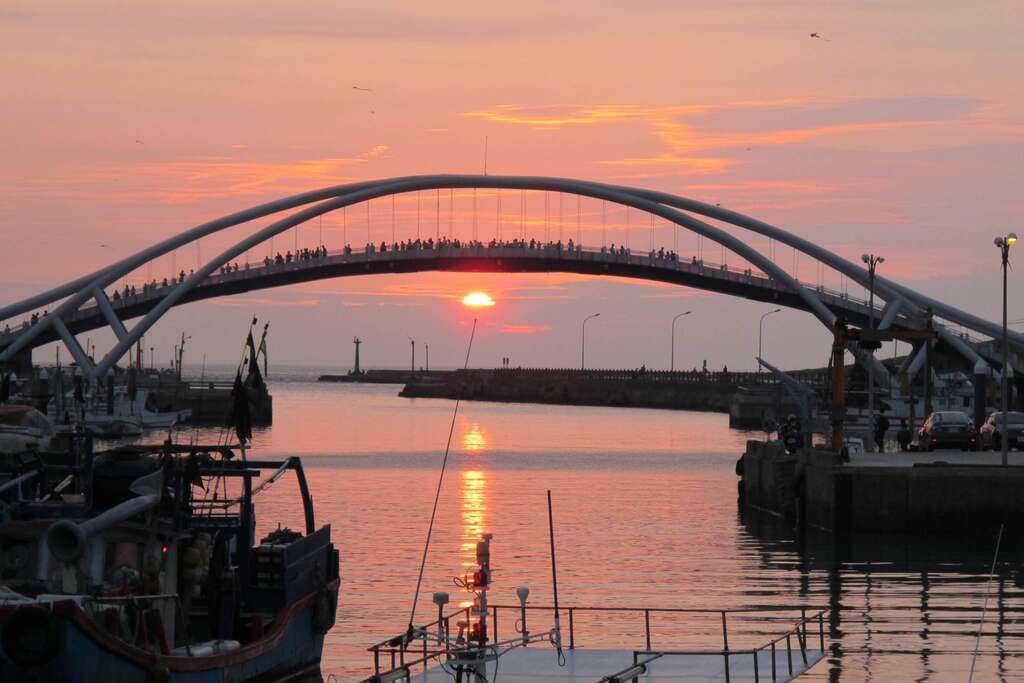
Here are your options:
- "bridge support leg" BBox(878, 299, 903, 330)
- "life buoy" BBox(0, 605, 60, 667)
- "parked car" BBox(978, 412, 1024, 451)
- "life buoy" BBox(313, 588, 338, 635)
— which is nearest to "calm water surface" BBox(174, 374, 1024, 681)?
"life buoy" BBox(313, 588, 338, 635)

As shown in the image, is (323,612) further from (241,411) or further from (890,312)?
(890,312)

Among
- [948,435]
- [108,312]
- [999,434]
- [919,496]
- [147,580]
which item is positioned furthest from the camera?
[108,312]

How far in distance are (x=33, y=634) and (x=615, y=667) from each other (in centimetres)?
875

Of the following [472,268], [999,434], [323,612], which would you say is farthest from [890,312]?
[323,612]

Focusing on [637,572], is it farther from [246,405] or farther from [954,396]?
[954,396]

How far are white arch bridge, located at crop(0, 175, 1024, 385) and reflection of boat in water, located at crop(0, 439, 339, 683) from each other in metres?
76.8

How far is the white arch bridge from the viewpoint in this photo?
105 meters

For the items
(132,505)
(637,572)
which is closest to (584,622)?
(637,572)

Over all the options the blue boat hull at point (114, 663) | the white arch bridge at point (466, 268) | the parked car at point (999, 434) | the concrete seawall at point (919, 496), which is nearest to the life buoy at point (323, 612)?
the blue boat hull at point (114, 663)

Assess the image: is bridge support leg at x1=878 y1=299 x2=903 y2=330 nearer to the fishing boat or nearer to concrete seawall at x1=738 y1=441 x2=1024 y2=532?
concrete seawall at x1=738 y1=441 x2=1024 y2=532

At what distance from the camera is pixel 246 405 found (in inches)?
1095

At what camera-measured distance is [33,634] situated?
21641 millimetres

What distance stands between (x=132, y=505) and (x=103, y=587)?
1.15 metres

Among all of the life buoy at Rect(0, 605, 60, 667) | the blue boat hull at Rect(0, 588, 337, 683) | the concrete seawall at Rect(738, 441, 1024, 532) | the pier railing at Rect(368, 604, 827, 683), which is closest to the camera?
the life buoy at Rect(0, 605, 60, 667)
